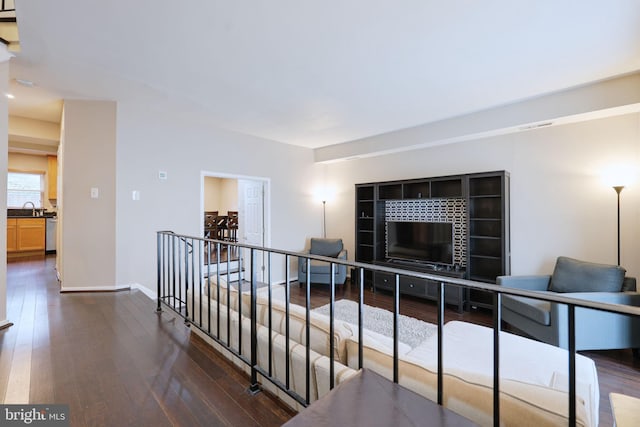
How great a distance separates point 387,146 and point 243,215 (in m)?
3.22

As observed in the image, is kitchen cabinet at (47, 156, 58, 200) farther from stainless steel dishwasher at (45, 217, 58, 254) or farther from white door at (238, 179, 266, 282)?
white door at (238, 179, 266, 282)

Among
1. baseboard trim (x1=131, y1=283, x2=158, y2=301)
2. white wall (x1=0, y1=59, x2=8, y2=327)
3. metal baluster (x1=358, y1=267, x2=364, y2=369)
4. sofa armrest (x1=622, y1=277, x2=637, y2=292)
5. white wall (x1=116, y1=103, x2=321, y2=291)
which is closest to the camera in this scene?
metal baluster (x1=358, y1=267, x2=364, y2=369)

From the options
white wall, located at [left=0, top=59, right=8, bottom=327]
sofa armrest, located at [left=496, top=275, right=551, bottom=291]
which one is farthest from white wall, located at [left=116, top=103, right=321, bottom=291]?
sofa armrest, located at [left=496, top=275, right=551, bottom=291]

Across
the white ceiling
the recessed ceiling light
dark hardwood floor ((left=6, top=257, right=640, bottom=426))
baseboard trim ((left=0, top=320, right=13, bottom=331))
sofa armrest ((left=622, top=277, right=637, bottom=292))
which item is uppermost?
the recessed ceiling light

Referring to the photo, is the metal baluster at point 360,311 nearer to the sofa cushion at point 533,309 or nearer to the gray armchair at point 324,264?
the sofa cushion at point 533,309

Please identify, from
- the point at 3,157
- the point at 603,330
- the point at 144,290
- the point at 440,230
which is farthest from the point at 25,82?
the point at 603,330

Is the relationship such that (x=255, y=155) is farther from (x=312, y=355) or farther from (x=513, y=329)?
(x=513, y=329)

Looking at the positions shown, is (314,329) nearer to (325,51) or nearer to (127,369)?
(127,369)

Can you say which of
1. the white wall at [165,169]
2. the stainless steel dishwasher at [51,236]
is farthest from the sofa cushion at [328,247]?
the stainless steel dishwasher at [51,236]

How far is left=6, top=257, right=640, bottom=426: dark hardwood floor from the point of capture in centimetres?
157

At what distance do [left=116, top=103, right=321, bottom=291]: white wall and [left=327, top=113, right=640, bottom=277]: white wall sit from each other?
3.29 metres

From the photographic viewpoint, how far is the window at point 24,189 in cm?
666

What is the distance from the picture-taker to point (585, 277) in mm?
3012

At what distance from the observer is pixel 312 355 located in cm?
154
